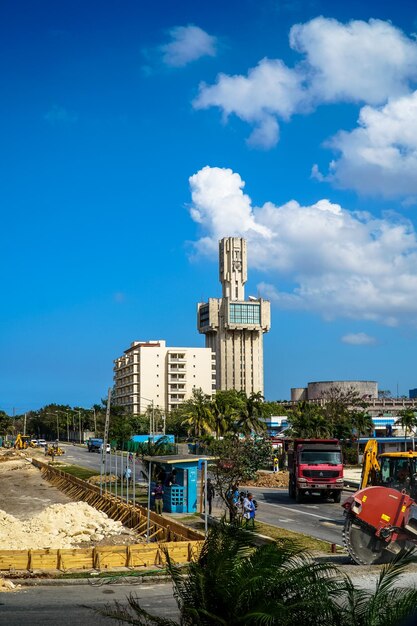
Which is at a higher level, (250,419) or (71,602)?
(250,419)

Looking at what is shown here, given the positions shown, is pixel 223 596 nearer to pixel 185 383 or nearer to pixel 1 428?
pixel 1 428

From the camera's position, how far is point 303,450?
126ft

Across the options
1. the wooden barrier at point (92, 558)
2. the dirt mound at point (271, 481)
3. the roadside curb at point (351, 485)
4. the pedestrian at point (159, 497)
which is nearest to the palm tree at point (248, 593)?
the wooden barrier at point (92, 558)

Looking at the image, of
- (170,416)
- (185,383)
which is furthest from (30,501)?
(185,383)

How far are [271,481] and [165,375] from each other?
4686 inches

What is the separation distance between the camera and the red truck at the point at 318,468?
38.1 m

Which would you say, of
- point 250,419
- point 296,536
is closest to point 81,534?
point 296,536

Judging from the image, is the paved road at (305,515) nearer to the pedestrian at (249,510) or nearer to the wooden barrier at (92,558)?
the pedestrian at (249,510)

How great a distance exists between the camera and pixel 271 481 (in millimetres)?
53219

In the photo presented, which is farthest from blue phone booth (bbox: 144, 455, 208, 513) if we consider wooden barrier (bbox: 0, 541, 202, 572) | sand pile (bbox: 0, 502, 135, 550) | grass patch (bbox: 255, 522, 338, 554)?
wooden barrier (bbox: 0, 541, 202, 572)

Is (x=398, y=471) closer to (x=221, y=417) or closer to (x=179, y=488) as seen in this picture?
(x=179, y=488)

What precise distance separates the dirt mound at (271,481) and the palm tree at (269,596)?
145 feet

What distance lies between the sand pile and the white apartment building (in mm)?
134887

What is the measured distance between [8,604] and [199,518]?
1627cm
